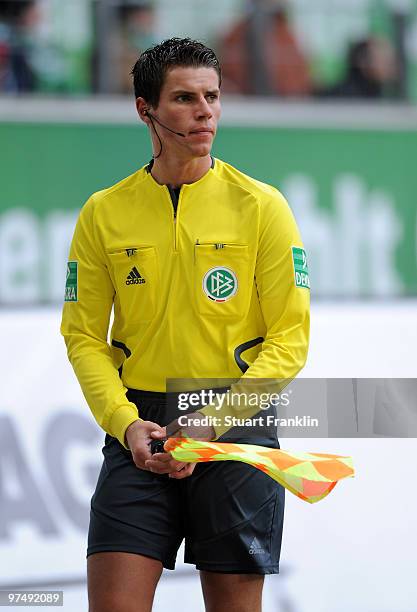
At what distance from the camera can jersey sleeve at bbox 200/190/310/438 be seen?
10.6 feet

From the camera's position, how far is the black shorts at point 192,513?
327 cm

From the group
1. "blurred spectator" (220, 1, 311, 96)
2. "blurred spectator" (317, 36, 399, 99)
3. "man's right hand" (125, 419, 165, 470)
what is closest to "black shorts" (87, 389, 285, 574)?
"man's right hand" (125, 419, 165, 470)

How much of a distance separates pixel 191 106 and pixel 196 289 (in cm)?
50

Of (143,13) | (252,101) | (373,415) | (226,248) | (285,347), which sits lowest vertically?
(373,415)

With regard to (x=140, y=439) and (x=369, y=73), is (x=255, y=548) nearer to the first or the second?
(x=140, y=439)

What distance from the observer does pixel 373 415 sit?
350 cm

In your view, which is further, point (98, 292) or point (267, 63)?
point (267, 63)

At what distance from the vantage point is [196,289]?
131 inches

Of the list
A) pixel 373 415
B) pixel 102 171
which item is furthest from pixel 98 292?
pixel 102 171

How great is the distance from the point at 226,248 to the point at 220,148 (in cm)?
597

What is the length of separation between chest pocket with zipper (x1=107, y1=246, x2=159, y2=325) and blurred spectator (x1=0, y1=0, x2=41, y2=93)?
230 inches

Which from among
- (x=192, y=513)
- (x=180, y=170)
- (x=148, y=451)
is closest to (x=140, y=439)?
(x=148, y=451)

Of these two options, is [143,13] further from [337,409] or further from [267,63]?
[337,409]

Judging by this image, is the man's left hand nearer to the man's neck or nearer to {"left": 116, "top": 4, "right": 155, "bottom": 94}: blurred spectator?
the man's neck
